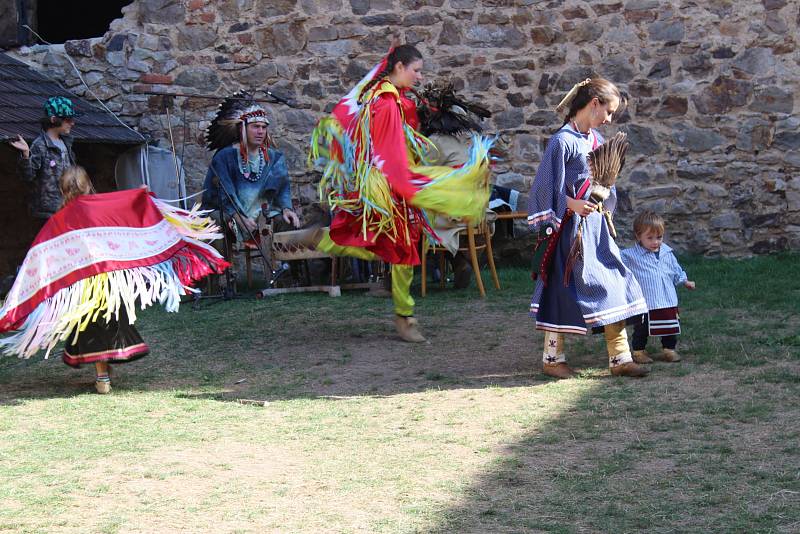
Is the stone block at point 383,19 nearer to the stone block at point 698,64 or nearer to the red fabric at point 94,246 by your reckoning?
the stone block at point 698,64

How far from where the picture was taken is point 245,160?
9.12 meters

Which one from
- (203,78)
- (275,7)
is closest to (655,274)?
(275,7)

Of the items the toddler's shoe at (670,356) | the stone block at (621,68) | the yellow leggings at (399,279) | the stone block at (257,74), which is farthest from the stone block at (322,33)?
the toddler's shoe at (670,356)

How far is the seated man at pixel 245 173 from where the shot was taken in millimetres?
9094

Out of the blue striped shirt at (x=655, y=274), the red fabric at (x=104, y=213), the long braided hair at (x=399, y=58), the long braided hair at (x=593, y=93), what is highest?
the long braided hair at (x=399, y=58)

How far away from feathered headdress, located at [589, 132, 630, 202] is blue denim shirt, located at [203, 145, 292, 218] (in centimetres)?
440

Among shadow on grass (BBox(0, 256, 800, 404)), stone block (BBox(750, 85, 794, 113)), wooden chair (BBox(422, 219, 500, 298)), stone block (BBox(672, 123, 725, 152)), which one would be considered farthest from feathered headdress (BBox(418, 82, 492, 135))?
stone block (BBox(750, 85, 794, 113))

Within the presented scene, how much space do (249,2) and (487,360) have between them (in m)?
5.81

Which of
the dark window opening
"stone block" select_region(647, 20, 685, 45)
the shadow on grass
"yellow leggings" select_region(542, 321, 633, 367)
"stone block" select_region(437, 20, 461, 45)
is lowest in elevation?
the shadow on grass

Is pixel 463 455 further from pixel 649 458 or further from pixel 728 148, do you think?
pixel 728 148

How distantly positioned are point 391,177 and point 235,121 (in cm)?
338

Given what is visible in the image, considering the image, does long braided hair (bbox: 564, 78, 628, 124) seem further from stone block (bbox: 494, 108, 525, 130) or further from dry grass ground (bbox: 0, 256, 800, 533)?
stone block (bbox: 494, 108, 525, 130)

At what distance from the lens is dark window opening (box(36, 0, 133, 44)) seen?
13.3m

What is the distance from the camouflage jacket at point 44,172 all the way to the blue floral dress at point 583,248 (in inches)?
169
